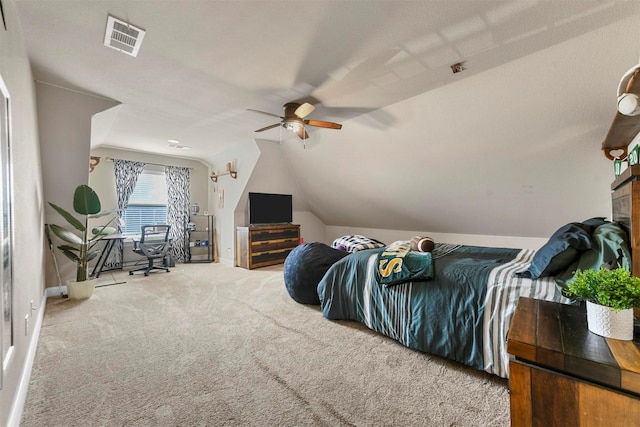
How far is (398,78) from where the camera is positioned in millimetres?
2711

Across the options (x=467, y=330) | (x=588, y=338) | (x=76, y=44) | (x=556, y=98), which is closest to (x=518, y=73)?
(x=556, y=98)

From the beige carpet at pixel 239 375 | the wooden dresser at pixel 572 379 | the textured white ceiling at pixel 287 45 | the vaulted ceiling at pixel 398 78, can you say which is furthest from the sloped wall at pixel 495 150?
the beige carpet at pixel 239 375

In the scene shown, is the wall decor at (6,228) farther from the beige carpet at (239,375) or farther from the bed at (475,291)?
the bed at (475,291)

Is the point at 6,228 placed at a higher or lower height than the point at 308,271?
higher

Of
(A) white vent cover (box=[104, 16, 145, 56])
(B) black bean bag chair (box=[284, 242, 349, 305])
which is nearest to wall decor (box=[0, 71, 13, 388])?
(A) white vent cover (box=[104, 16, 145, 56])

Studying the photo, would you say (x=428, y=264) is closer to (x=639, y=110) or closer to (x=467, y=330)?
(x=467, y=330)

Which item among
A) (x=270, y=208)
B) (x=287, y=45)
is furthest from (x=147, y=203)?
(x=287, y=45)

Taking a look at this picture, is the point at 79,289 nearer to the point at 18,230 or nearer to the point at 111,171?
the point at 18,230

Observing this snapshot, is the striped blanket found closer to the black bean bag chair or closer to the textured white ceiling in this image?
the black bean bag chair

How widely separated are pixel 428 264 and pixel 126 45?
302 cm

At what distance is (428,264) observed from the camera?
2.24 meters

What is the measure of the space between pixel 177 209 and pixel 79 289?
282 cm

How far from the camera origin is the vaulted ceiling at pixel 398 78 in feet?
6.23

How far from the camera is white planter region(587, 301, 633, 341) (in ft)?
3.02
